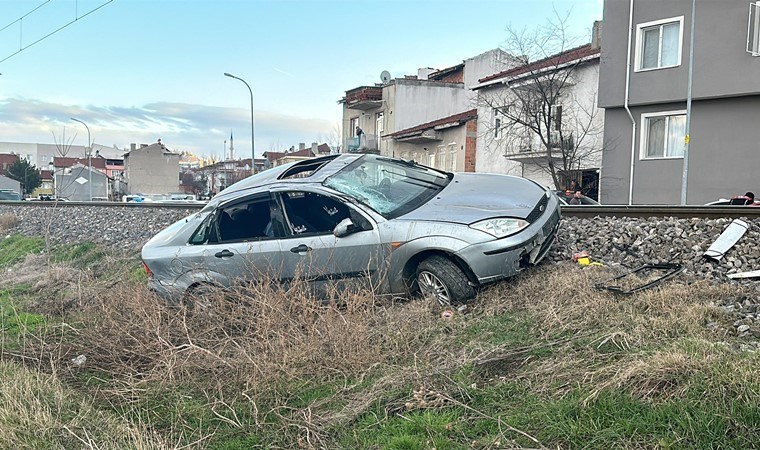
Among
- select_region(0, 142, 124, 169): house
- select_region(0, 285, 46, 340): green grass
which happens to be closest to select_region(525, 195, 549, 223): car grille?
select_region(0, 285, 46, 340): green grass

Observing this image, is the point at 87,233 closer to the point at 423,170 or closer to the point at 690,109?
the point at 423,170

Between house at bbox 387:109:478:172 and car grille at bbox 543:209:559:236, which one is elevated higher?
house at bbox 387:109:478:172

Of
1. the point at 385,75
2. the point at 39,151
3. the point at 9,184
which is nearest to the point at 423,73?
the point at 385,75

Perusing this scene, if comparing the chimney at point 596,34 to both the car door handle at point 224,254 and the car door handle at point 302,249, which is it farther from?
the car door handle at point 224,254

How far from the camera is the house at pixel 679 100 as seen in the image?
19.0m

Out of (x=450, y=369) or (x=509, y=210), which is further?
(x=509, y=210)

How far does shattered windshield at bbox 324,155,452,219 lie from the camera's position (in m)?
6.55

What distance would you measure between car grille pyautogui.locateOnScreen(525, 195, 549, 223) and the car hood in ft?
0.13

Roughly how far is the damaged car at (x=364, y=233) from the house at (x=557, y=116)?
20.2m

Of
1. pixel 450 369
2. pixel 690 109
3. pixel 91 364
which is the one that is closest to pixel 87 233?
pixel 91 364

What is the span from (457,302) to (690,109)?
1713 cm

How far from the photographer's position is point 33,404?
4.41 meters

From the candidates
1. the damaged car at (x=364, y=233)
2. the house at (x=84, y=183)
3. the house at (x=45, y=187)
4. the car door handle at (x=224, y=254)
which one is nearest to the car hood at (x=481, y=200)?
the damaged car at (x=364, y=233)

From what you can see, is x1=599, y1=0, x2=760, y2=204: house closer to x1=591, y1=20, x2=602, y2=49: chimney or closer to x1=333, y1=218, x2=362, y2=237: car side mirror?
x1=591, y1=20, x2=602, y2=49: chimney
